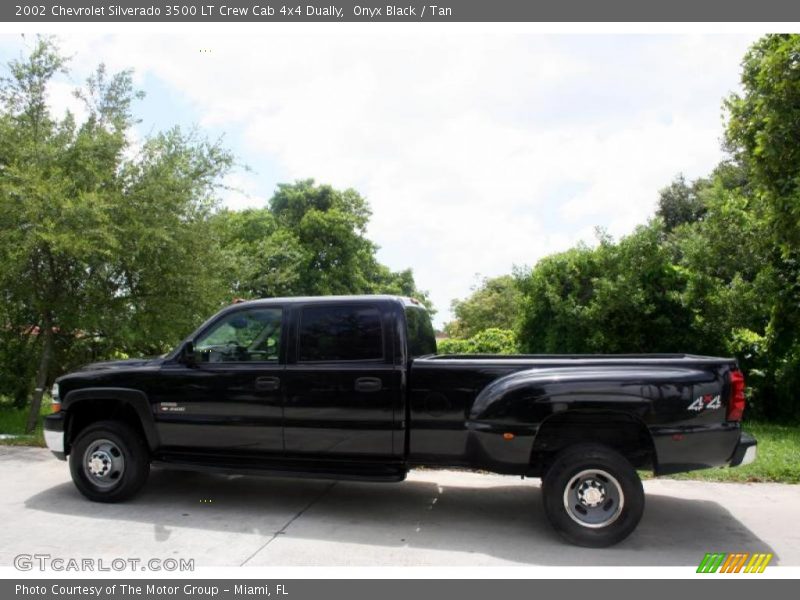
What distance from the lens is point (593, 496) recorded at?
499 cm

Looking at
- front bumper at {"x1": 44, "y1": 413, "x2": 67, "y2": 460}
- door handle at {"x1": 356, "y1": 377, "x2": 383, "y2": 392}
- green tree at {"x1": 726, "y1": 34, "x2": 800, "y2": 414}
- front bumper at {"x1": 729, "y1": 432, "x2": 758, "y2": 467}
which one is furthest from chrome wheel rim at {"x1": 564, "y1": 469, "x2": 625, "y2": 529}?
green tree at {"x1": 726, "y1": 34, "x2": 800, "y2": 414}

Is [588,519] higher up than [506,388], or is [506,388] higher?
[506,388]

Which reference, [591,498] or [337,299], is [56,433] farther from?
[591,498]

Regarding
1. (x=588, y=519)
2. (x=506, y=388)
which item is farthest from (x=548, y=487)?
(x=506, y=388)

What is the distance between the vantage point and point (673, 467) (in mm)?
4949

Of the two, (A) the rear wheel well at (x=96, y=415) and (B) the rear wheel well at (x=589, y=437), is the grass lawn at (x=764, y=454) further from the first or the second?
(A) the rear wheel well at (x=96, y=415)

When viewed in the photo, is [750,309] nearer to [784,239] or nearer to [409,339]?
[784,239]

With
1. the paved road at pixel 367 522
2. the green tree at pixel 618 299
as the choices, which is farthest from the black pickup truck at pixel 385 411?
the green tree at pixel 618 299

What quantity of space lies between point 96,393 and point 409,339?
9.92 feet

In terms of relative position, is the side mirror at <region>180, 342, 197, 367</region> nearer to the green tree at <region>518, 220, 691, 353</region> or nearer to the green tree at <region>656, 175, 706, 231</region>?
the green tree at <region>518, 220, 691, 353</region>

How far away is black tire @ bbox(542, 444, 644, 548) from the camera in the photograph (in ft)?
16.0

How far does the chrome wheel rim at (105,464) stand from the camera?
606 cm

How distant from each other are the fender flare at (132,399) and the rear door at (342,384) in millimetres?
1349

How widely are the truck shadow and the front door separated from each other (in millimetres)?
639
